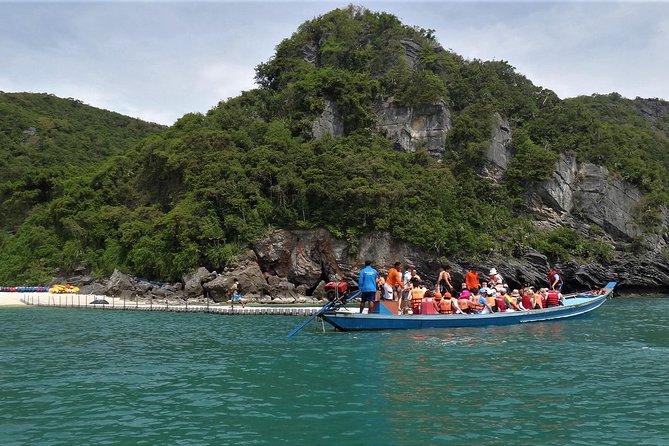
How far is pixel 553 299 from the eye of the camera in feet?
85.1

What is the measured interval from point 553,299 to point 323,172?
1190 inches

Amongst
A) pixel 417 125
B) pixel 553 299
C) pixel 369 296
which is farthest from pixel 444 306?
pixel 417 125

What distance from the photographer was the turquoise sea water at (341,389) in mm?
8070

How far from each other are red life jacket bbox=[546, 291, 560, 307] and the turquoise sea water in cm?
587

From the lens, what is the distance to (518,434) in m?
7.94

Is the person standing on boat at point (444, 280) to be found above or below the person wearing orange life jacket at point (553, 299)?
above

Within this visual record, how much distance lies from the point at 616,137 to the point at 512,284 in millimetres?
30819

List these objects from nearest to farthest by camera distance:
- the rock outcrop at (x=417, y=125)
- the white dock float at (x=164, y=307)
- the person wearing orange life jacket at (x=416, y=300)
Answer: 1. the person wearing orange life jacket at (x=416, y=300)
2. the white dock float at (x=164, y=307)
3. the rock outcrop at (x=417, y=125)

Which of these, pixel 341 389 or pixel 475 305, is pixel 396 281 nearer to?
pixel 475 305

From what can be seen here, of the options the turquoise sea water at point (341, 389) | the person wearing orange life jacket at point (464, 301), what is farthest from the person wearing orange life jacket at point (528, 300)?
the turquoise sea water at point (341, 389)

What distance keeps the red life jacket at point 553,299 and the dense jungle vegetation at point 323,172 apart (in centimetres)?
2399

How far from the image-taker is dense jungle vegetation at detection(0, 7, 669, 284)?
5044 cm

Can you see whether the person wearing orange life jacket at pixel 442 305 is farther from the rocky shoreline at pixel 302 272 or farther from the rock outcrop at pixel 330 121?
the rock outcrop at pixel 330 121

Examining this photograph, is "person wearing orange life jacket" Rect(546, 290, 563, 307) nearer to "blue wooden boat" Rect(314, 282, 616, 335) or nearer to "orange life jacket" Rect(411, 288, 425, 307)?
"blue wooden boat" Rect(314, 282, 616, 335)
